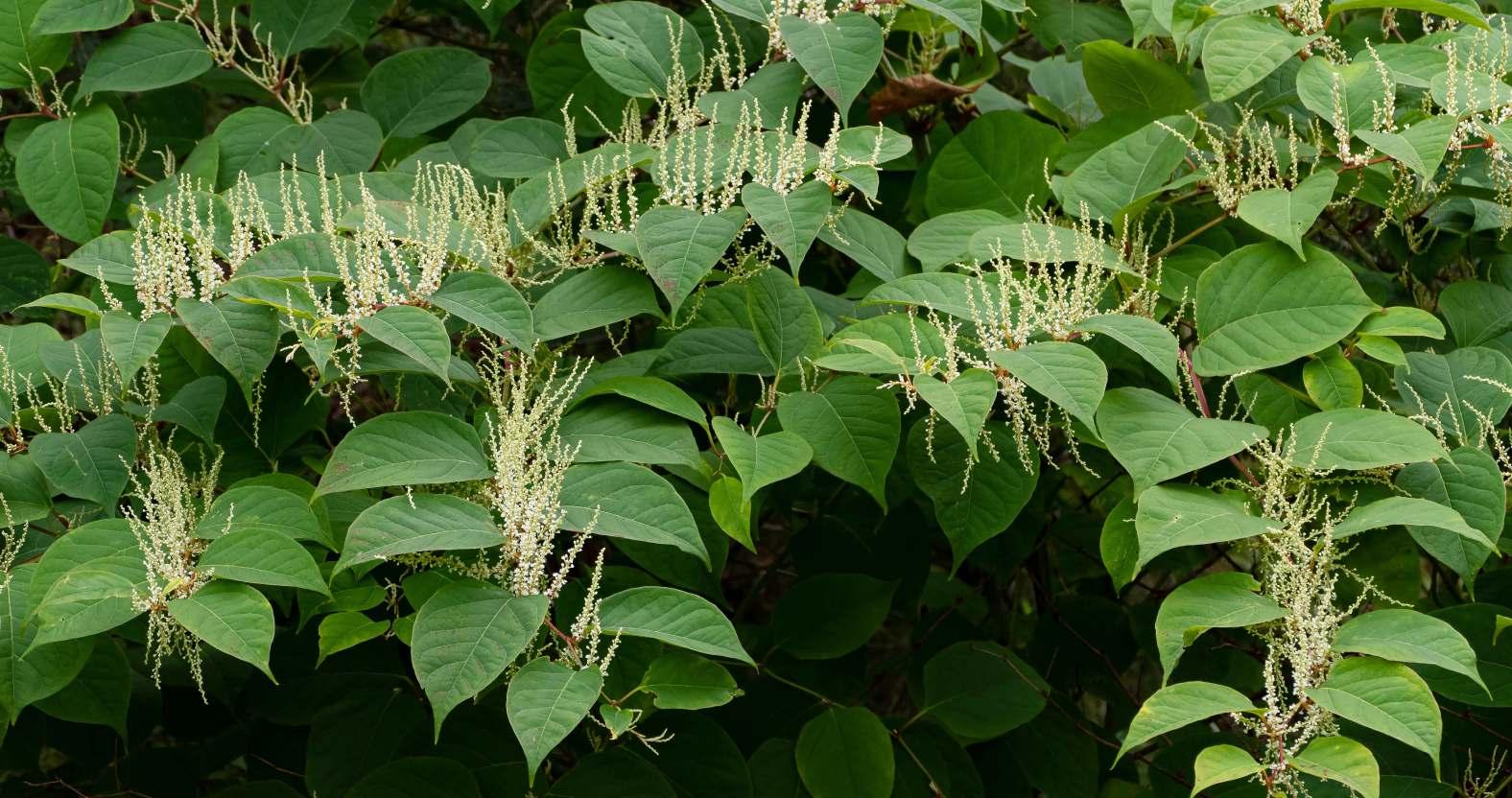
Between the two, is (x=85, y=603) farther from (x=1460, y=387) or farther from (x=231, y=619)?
(x=1460, y=387)

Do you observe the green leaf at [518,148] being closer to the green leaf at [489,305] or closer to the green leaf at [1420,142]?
the green leaf at [489,305]

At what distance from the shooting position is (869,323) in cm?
184

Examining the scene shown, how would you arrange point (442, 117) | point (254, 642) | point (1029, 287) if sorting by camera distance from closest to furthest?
point (254, 642)
point (1029, 287)
point (442, 117)

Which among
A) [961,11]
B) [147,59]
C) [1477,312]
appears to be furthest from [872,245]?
[147,59]

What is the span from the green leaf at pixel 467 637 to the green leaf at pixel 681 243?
401mm

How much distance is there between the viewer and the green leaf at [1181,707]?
1.50 m

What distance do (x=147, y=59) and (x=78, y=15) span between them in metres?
0.12

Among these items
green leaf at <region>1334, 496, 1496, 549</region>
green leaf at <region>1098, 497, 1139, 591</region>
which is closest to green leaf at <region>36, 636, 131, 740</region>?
green leaf at <region>1098, 497, 1139, 591</region>

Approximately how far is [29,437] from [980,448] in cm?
132

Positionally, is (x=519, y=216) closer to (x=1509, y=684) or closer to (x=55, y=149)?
(x=55, y=149)

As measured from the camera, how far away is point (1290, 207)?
6.15 ft

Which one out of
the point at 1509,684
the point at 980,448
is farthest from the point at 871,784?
the point at 1509,684

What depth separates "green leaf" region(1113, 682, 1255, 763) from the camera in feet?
4.92

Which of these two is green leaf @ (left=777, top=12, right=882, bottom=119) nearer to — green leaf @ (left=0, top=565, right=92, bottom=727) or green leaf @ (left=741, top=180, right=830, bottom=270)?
green leaf @ (left=741, top=180, right=830, bottom=270)
